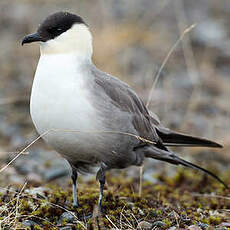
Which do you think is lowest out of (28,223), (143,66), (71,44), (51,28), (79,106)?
(143,66)

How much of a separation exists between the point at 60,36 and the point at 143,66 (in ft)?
13.6

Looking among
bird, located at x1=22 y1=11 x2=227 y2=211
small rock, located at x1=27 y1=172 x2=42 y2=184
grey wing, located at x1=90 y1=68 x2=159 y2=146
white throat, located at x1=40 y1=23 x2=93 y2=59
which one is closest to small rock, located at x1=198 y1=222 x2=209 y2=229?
bird, located at x1=22 y1=11 x2=227 y2=211

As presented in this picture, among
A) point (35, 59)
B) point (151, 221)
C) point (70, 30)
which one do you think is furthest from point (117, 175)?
point (35, 59)

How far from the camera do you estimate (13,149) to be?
5.33 metres

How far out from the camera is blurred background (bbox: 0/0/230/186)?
552 centimetres

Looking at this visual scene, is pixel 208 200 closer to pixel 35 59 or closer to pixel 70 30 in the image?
pixel 70 30

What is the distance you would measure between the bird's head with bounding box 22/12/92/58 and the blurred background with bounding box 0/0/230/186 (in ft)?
5.28

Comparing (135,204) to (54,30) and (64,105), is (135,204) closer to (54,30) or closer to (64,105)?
(64,105)

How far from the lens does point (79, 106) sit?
318cm

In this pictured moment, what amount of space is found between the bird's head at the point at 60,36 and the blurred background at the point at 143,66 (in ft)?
5.28

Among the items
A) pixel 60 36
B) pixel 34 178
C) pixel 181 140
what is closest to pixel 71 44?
pixel 60 36

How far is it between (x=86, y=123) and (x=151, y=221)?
840 millimetres

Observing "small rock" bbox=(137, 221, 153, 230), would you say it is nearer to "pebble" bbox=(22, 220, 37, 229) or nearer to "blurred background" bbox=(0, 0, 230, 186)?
"pebble" bbox=(22, 220, 37, 229)

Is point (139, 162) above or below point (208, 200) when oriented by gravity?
above
